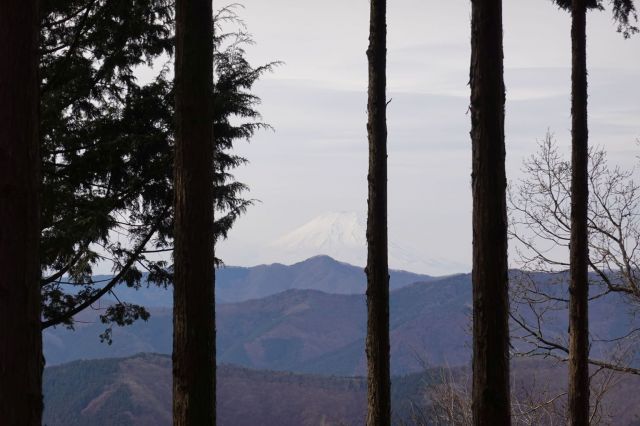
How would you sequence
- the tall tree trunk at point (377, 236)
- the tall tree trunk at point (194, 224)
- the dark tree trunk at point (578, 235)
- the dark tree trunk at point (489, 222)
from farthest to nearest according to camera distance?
the dark tree trunk at point (578, 235)
the tall tree trunk at point (377, 236)
the dark tree trunk at point (489, 222)
the tall tree trunk at point (194, 224)

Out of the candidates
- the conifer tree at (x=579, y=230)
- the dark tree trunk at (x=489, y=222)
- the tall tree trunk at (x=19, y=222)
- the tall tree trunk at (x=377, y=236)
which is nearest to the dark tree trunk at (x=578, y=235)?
the conifer tree at (x=579, y=230)

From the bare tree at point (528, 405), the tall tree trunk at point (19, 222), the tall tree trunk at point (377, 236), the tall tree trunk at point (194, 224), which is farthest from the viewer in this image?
the bare tree at point (528, 405)

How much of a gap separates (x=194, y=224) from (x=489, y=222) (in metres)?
2.29

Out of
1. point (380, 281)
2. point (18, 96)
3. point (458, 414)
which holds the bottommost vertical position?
point (458, 414)

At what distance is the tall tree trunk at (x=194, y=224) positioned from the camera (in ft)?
19.2

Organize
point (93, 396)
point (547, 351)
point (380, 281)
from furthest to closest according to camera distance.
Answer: point (93, 396) < point (547, 351) < point (380, 281)

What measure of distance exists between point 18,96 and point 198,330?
2.20m

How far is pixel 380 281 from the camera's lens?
30.5 ft

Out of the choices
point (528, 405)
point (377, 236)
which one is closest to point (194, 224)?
point (377, 236)

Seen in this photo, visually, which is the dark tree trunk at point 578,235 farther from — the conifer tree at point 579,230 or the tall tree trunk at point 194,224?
the tall tree trunk at point 194,224

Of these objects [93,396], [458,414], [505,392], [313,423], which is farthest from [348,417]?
[505,392]

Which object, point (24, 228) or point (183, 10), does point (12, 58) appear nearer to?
point (24, 228)

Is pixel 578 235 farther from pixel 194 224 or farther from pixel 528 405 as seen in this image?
pixel 194 224

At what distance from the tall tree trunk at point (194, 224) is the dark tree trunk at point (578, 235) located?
625 centimetres
